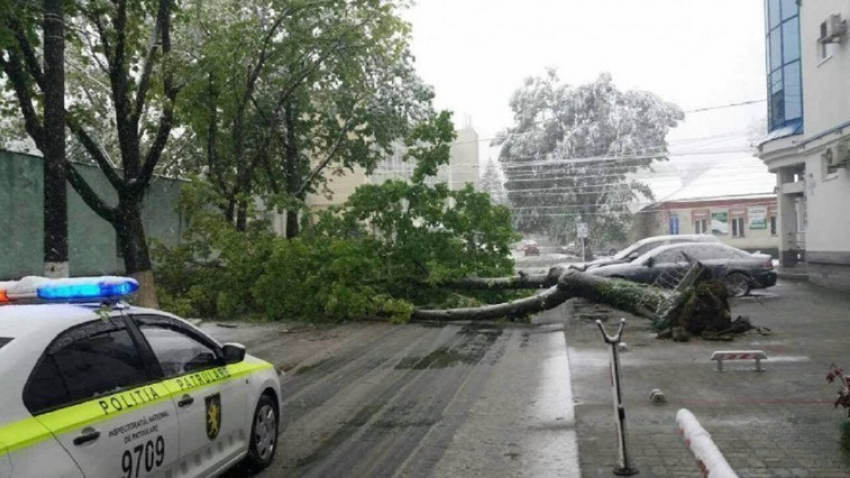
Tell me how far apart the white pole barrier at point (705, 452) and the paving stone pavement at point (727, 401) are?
31.6 inches

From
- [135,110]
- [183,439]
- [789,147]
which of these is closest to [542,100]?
[789,147]

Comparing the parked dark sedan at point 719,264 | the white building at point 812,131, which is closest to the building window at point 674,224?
the white building at point 812,131

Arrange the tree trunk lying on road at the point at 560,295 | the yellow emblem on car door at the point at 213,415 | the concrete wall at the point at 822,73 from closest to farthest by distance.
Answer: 1. the yellow emblem on car door at the point at 213,415
2. the tree trunk lying on road at the point at 560,295
3. the concrete wall at the point at 822,73

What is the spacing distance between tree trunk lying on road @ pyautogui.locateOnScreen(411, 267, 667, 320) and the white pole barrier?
8.85 metres

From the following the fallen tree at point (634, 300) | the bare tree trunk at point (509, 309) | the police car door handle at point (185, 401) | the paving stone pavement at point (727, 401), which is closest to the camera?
the police car door handle at point (185, 401)

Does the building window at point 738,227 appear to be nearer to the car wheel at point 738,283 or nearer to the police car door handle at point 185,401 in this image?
the car wheel at point 738,283

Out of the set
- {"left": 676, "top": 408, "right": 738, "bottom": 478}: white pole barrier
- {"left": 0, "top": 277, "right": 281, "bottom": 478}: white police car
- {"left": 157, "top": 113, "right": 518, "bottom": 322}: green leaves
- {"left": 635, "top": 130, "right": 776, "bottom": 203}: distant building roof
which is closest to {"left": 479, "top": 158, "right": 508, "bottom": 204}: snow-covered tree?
{"left": 635, "top": 130, "right": 776, "bottom": 203}: distant building roof

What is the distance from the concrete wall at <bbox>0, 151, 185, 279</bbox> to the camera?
13922mm

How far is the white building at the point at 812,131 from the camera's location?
59.5 ft

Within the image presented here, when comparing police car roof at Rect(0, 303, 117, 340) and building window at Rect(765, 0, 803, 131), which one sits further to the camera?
building window at Rect(765, 0, 803, 131)

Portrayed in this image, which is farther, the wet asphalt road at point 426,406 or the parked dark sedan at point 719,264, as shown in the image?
the parked dark sedan at point 719,264

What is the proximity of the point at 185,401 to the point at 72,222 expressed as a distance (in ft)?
43.4

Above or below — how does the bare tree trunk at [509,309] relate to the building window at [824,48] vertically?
below

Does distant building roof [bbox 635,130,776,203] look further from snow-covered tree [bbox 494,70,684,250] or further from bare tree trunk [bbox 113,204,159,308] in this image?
bare tree trunk [bbox 113,204,159,308]
